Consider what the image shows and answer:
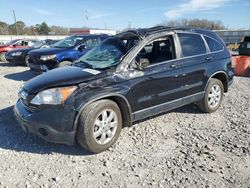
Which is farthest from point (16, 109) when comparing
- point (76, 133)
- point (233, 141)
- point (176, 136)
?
point (233, 141)

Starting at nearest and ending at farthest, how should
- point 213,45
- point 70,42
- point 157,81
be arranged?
point 157,81 → point 213,45 → point 70,42

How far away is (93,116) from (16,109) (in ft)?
4.58

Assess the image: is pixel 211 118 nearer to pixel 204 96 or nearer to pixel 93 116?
pixel 204 96

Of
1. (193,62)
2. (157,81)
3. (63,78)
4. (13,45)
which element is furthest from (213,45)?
(13,45)

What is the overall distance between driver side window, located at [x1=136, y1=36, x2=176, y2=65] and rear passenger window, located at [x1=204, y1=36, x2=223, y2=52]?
114 centimetres

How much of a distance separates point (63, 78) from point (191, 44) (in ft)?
8.81

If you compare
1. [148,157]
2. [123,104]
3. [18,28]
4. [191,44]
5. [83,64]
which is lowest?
[148,157]

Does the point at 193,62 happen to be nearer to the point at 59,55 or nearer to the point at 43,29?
the point at 59,55

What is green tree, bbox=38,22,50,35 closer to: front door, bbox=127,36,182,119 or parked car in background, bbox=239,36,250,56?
parked car in background, bbox=239,36,250,56

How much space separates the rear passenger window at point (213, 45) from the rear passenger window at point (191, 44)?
7.8 inches

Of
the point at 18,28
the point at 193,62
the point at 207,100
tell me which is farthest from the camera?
the point at 18,28

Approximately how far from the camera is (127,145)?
435cm

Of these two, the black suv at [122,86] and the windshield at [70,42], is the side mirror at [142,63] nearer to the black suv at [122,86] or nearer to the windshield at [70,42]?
the black suv at [122,86]

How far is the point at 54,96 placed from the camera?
3803 millimetres
